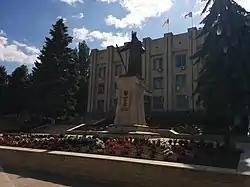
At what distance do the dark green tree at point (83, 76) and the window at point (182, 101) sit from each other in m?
17.6

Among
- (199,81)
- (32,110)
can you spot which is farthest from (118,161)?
(32,110)

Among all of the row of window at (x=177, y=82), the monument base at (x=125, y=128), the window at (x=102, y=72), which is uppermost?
the window at (x=102, y=72)

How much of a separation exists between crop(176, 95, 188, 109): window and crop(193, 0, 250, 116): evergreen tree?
2551 centimetres

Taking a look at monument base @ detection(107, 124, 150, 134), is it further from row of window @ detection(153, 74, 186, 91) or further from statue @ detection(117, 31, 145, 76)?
row of window @ detection(153, 74, 186, 91)

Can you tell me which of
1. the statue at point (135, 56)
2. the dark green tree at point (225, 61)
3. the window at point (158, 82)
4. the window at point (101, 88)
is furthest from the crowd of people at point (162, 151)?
the window at point (101, 88)

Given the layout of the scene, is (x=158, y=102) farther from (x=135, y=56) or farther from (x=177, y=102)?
(x=135, y=56)

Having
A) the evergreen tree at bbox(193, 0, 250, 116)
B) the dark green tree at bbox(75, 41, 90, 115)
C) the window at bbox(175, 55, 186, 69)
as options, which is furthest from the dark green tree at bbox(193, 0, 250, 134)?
the dark green tree at bbox(75, 41, 90, 115)

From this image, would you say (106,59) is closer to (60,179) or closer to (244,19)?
(244,19)

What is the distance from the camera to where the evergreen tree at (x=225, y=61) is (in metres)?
10.0

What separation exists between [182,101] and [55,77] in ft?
50.9

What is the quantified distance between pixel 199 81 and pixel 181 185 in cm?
618

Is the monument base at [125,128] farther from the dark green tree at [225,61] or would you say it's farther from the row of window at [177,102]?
the row of window at [177,102]

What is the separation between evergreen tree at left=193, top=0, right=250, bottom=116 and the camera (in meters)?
10.0

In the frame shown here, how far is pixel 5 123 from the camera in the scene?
39.9 meters
